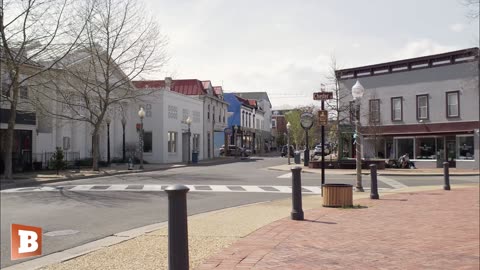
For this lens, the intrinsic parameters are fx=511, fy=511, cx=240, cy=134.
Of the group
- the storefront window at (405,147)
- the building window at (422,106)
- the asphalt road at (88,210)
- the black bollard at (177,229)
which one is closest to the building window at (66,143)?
the asphalt road at (88,210)

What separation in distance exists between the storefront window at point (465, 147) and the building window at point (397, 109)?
15.1ft

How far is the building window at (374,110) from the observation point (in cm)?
3856

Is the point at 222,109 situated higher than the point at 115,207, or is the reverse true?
the point at 222,109

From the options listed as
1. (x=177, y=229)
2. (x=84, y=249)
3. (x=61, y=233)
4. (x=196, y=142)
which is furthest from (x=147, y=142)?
(x=177, y=229)

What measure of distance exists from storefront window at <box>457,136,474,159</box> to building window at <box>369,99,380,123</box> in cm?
598

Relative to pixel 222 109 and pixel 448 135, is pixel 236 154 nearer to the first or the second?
pixel 222 109

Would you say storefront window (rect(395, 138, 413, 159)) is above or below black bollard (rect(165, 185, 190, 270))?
above

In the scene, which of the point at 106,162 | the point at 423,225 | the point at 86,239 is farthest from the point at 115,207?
the point at 106,162

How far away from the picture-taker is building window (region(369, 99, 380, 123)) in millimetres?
38562

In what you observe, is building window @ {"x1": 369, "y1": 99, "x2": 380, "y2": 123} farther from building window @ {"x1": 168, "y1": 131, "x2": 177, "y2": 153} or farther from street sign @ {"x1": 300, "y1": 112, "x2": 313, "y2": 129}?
street sign @ {"x1": 300, "y1": 112, "x2": 313, "y2": 129}

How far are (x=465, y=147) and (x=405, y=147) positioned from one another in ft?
14.9

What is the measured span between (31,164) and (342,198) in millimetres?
23361

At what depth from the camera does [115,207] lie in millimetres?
13922

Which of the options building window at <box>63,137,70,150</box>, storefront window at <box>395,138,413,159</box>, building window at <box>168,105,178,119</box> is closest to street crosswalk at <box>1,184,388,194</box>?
building window at <box>63,137,70,150</box>
